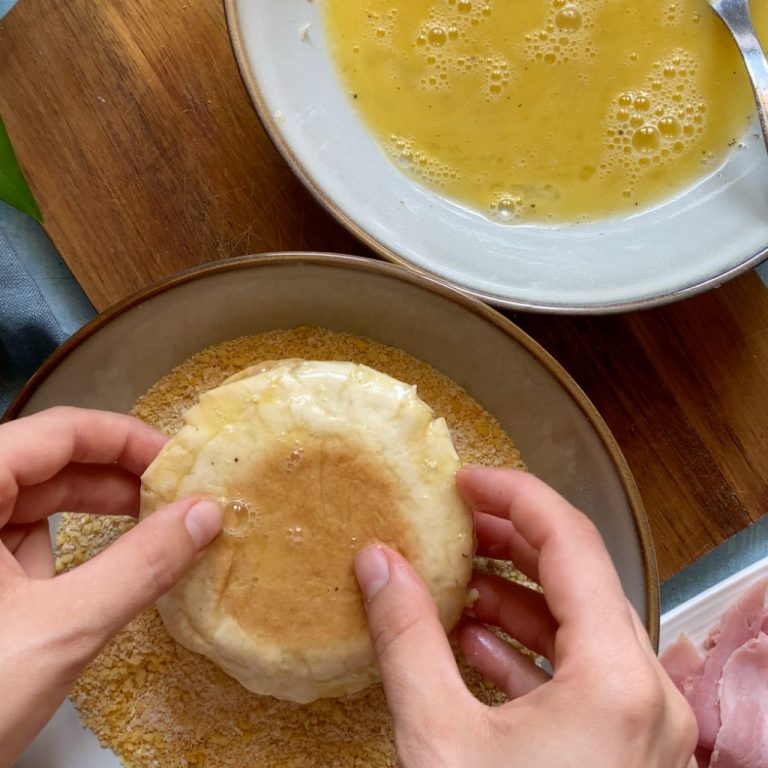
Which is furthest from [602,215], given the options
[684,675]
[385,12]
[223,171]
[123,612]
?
[123,612]

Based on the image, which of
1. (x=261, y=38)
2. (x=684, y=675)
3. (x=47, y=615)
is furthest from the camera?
(x=684, y=675)

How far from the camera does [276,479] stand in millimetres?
920

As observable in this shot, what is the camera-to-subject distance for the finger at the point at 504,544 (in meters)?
0.98

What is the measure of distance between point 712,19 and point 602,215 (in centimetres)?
30

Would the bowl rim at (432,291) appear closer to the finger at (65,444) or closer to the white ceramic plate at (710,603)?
the finger at (65,444)

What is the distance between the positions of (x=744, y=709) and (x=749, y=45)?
0.89m

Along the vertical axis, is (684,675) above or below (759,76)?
below

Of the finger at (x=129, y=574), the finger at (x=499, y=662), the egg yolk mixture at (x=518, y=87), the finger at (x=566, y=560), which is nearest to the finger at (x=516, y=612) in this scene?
the finger at (x=499, y=662)

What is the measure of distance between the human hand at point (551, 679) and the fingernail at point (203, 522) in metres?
0.16

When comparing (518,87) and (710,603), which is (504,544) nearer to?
(710,603)

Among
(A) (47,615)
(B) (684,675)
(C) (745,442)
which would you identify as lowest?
(B) (684,675)

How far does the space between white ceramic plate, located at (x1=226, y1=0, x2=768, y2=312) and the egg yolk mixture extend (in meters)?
0.03

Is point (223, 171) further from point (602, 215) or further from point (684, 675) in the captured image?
point (684, 675)

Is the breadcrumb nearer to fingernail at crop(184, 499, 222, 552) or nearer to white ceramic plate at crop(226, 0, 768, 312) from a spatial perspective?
fingernail at crop(184, 499, 222, 552)
